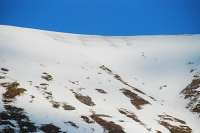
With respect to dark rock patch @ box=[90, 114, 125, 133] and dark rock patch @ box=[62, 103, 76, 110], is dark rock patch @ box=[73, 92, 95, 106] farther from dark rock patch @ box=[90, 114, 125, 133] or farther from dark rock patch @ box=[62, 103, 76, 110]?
dark rock patch @ box=[90, 114, 125, 133]

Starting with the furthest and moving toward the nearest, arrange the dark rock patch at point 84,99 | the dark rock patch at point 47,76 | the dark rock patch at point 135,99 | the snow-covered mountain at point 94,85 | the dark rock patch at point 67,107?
the dark rock patch at point 135,99, the dark rock patch at point 47,76, the dark rock patch at point 84,99, the dark rock patch at point 67,107, the snow-covered mountain at point 94,85

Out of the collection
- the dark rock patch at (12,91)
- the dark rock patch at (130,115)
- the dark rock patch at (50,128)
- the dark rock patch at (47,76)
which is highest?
the dark rock patch at (47,76)

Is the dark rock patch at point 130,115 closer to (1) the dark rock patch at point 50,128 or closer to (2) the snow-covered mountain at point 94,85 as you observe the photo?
(2) the snow-covered mountain at point 94,85

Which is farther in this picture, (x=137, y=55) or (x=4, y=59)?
(x=137, y=55)

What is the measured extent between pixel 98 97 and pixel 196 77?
877 inches

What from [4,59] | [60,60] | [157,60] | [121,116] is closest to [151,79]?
[157,60]

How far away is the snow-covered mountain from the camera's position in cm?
4791

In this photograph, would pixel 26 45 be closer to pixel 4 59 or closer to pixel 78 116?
pixel 4 59

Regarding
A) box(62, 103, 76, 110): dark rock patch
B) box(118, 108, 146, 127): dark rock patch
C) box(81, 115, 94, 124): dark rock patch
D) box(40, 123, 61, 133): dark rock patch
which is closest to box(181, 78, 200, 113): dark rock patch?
box(118, 108, 146, 127): dark rock patch

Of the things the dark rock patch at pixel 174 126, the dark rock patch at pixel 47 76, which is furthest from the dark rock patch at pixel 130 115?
the dark rock patch at pixel 47 76

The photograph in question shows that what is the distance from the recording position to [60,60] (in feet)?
232

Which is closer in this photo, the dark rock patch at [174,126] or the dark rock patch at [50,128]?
the dark rock patch at [50,128]

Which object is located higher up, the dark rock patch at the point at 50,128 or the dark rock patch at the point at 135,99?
the dark rock patch at the point at 135,99

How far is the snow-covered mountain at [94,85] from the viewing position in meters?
47.9
